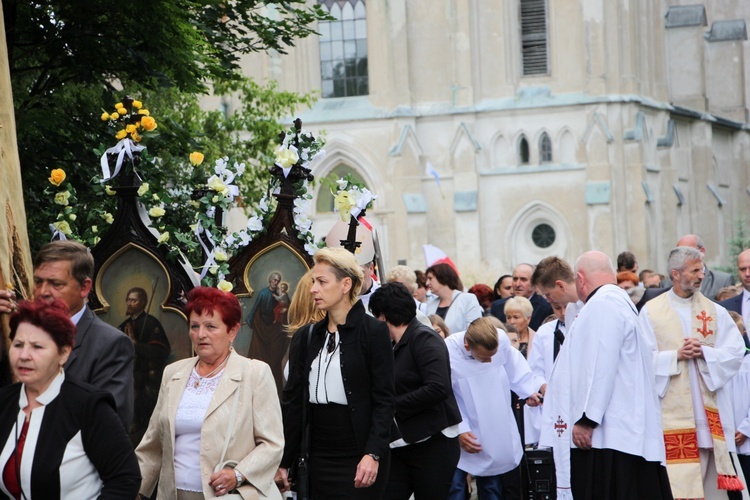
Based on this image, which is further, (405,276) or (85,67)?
(85,67)

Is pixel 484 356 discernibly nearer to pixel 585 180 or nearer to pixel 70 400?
pixel 70 400

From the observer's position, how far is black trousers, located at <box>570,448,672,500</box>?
8.32 m

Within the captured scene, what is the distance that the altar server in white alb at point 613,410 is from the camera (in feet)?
27.3

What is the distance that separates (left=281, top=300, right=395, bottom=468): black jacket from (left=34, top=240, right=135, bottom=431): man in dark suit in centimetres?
138

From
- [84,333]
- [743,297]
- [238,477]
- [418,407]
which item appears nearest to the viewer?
[84,333]

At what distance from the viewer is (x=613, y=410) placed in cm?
837

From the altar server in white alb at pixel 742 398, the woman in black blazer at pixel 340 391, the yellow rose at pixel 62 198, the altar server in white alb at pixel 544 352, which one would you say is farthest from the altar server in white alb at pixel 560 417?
the yellow rose at pixel 62 198

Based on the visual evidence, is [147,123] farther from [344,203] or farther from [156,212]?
[344,203]

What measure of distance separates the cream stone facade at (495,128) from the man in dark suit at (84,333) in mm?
40109

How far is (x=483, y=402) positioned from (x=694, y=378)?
1.73 meters

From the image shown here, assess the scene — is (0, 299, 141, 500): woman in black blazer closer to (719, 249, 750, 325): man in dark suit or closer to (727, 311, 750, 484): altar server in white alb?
(727, 311, 750, 484): altar server in white alb

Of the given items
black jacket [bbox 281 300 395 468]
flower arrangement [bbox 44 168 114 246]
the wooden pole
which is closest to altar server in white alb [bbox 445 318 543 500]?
black jacket [bbox 281 300 395 468]

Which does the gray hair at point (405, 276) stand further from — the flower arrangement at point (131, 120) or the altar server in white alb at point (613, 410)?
the altar server in white alb at point (613, 410)

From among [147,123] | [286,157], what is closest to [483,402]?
[286,157]
